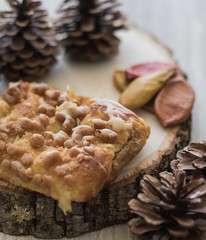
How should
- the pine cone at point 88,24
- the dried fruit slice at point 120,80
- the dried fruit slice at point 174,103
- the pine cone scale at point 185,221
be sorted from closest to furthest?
1. the pine cone scale at point 185,221
2. the dried fruit slice at point 174,103
3. the dried fruit slice at point 120,80
4. the pine cone at point 88,24

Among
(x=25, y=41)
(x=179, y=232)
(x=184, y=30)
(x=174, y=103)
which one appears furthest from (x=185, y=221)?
(x=184, y=30)

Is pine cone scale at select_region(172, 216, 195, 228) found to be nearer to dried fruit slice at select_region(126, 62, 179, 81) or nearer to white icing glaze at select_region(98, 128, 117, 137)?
white icing glaze at select_region(98, 128, 117, 137)

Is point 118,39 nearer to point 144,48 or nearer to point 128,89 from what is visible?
point 144,48

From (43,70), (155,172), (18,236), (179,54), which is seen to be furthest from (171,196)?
(179,54)

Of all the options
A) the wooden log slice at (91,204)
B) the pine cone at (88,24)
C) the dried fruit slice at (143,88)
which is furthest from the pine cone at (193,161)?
the pine cone at (88,24)

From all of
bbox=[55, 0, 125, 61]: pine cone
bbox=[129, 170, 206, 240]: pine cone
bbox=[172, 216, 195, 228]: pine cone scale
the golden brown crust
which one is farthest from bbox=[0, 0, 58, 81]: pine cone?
bbox=[172, 216, 195, 228]: pine cone scale

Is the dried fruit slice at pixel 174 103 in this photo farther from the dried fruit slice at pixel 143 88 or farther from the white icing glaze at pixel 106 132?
the white icing glaze at pixel 106 132

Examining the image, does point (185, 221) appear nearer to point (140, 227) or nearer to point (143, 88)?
point (140, 227)
